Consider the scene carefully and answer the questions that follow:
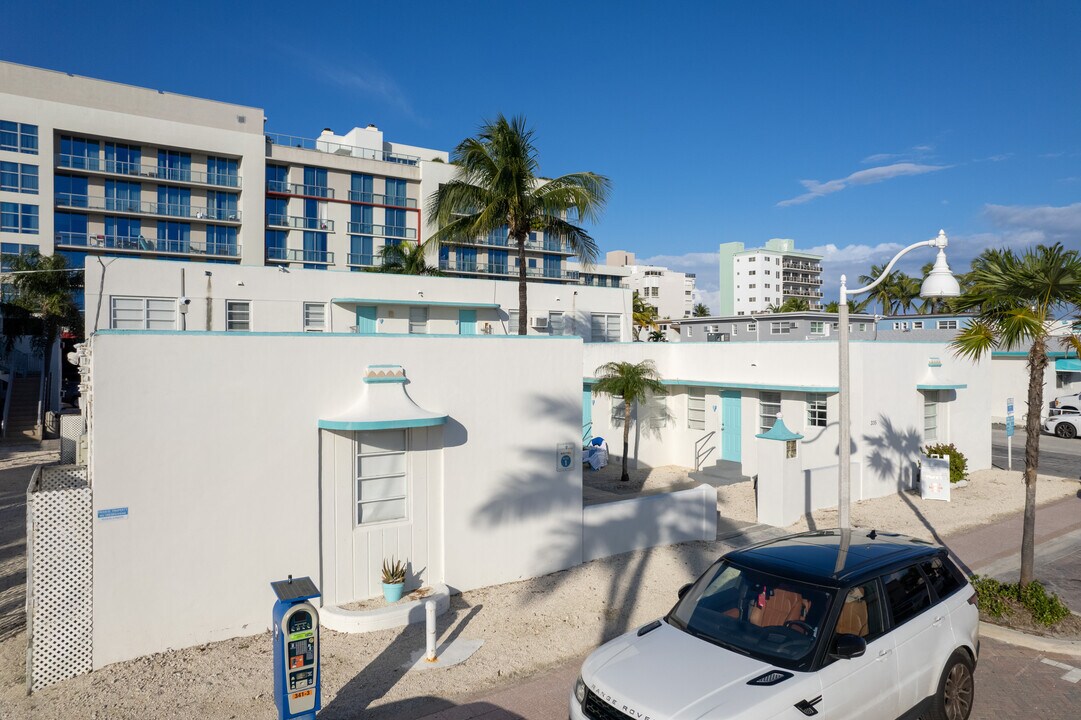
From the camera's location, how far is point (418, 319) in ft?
82.4

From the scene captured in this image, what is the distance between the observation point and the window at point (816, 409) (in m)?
17.8

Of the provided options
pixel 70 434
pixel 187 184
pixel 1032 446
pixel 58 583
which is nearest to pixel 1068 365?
pixel 1032 446

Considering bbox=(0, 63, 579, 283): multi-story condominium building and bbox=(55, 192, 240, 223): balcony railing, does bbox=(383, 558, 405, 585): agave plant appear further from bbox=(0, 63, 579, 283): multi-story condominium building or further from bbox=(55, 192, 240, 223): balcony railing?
bbox=(55, 192, 240, 223): balcony railing

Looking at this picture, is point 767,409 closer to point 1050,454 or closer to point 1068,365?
point 1050,454

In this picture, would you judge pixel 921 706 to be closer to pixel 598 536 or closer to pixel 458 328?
pixel 598 536

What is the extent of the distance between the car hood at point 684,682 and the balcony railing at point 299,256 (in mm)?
51142

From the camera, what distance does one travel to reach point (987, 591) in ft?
30.2

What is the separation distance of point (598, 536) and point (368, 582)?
3940 millimetres

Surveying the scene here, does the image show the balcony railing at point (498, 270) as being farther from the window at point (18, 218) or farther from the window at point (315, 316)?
the window at point (315, 316)

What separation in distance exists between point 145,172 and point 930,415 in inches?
1902

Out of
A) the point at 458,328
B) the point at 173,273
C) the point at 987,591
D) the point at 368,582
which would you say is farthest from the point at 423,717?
the point at 458,328

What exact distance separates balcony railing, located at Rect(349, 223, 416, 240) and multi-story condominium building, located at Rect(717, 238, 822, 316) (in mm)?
77750

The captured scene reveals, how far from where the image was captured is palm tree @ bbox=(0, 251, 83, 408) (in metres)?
32.3

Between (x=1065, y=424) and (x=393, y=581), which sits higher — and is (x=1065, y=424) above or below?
above
